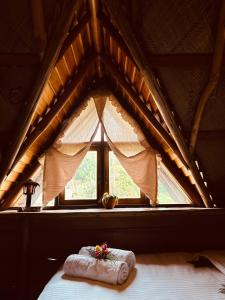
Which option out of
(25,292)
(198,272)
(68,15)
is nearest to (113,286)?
(198,272)

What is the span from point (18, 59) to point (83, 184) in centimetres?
198

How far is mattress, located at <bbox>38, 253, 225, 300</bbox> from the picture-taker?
6.09ft

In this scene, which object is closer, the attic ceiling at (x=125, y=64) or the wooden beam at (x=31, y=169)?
the attic ceiling at (x=125, y=64)

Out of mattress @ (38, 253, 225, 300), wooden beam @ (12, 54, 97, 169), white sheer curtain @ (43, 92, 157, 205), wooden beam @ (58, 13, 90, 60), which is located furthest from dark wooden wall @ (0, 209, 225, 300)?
wooden beam @ (58, 13, 90, 60)

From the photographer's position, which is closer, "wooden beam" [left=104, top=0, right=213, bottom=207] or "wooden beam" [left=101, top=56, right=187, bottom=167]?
"wooden beam" [left=104, top=0, right=213, bottom=207]

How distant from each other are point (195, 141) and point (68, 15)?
1.88 metres

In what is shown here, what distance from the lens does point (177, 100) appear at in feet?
9.26

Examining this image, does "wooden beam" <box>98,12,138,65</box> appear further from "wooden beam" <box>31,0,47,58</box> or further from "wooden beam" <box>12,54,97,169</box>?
"wooden beam" <box>31,0,47,58</box>

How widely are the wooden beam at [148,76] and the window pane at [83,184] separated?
55.5 inches

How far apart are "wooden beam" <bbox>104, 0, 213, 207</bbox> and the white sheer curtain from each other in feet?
2.00

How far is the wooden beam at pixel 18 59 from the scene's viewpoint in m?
2.45

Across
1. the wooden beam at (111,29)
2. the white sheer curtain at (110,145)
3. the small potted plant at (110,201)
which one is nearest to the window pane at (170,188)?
the white sheer curtain at (110,145)

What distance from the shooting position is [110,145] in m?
3.56

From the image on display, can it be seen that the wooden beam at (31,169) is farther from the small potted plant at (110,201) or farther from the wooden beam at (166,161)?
the small potted plant at (110,201)
